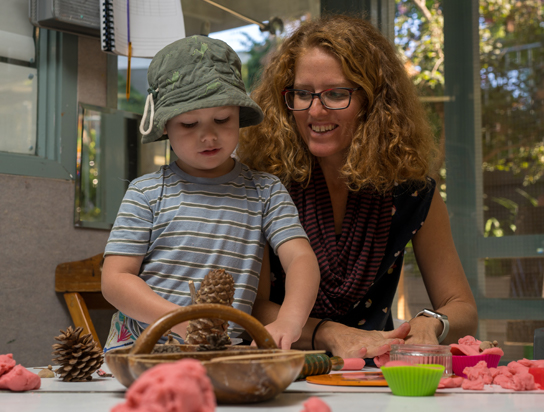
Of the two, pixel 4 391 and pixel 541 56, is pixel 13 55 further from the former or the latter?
pixel 541 56

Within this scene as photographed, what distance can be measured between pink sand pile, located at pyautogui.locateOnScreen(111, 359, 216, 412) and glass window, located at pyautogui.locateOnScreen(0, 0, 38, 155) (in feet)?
5.09

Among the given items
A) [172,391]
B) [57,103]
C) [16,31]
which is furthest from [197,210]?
[16,31]

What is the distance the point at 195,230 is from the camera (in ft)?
3.54

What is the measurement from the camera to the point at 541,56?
236 centimetres

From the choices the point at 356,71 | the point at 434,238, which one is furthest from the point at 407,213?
the point at 356,71

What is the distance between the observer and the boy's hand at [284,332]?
0.79 meters

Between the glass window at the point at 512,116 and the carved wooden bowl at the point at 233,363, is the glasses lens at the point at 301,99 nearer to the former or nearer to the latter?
the carved wooden bowl at the point at 233,363

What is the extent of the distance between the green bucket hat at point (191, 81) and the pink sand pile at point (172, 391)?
0.68 metres

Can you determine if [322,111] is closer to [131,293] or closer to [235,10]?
[131,293]

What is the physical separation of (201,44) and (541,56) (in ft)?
5.92

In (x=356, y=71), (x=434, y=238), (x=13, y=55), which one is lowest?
(x=434, y=238)

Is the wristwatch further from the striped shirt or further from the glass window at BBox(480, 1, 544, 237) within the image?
the glass window at BBox(480, 1, 544, 237)

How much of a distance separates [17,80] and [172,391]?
1.68 metres

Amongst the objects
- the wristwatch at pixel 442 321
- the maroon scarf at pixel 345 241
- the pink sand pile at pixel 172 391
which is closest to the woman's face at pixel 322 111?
the maroon scarf at pixel 345 241
